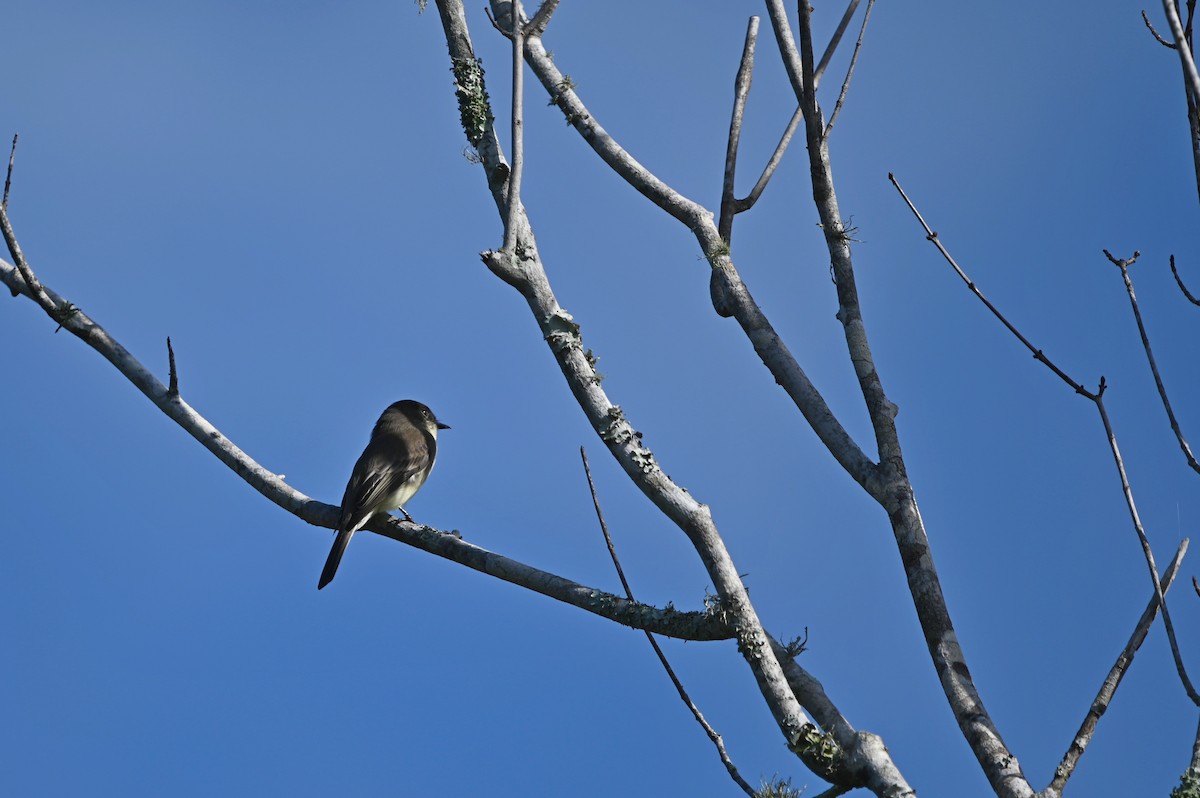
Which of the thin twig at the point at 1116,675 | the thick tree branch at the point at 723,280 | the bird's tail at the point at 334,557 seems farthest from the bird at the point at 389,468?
the thin twig at the point at 1116,675

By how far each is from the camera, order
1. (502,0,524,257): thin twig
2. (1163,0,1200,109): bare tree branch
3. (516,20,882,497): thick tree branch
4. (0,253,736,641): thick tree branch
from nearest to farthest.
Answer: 1. (1163,0,1200,109): bare tree branch
2. (502,0,524,257): thin twig
3. (516,20,882,497): thick tree branch
4. (0,253,736,641): thick tree branch

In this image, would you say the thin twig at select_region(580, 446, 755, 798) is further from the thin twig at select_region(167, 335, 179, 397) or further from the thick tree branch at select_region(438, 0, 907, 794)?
the thin twig at select_region(167, 335, 179, 397)

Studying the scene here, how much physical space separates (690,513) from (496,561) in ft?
3.66

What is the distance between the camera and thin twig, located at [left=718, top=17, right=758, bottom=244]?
620 centimetres

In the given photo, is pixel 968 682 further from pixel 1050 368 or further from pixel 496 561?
pixel 496 561

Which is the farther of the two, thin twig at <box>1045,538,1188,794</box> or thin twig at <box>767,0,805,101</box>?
thin twig at <box>767,0,805,101</box>

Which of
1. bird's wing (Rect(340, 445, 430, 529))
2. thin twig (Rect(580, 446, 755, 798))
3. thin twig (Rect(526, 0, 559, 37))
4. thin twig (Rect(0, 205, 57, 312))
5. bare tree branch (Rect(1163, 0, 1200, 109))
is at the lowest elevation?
thin twig (Rect(580, 446, 755, 798))

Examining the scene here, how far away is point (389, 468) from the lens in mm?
8875

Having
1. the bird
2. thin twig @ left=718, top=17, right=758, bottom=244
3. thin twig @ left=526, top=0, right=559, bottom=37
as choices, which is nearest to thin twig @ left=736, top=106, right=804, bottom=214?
thin twig @ left=718, top=17, right=758, bottom=244

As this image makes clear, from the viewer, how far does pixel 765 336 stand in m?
5.62

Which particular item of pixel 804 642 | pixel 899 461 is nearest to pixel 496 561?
pixel 804 642

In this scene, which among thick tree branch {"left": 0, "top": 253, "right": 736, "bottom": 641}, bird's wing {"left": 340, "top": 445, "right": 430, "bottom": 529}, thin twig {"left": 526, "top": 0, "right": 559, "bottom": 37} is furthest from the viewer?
bird's wing {"left": 340, "top": 445, "right": 430, "bottom": 529}

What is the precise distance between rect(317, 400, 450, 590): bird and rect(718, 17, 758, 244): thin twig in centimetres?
280

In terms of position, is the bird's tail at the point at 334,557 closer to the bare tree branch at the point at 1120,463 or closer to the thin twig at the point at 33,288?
the thin twig at the point at 33,288
